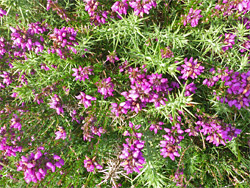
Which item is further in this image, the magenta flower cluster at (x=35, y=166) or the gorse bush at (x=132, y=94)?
the gorse bush at (x=132, y=94)

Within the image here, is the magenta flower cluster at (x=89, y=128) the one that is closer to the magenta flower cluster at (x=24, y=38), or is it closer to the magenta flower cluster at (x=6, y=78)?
the magenta flower cluster at (x=24, y=38)

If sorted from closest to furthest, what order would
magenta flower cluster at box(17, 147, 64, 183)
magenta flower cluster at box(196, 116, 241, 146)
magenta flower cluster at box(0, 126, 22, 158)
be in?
magenta flower cluster at box(17, 147, 64, 183) < magenta flower cluster at box(196, 116, 241, 146) < magenta flower cluster at box(0, 126, 22, 158)

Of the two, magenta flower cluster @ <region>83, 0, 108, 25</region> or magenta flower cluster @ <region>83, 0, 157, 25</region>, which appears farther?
magenta flower cluster @ <region>83, 0, 108, 25</region>

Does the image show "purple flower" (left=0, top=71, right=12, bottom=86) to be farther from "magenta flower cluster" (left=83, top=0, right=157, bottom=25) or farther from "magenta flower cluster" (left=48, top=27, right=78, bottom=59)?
"magenta flower cluster" (left=83, top=0, right=157, bottom=25)

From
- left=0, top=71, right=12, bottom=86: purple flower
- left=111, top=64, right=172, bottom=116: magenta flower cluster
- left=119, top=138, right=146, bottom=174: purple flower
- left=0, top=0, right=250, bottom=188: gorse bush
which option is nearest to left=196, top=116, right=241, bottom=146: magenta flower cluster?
left=0, top=0, right=250, bottom=188: gorse bush

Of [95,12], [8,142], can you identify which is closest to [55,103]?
[8,142]

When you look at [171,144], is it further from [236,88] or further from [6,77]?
[6,77]

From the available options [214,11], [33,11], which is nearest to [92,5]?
[33,11]

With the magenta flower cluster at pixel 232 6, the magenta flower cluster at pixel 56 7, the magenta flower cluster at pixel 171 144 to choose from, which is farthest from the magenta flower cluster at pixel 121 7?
the magenta flower cluster at pixel 171 144

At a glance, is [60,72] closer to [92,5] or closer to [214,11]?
[92,5]
